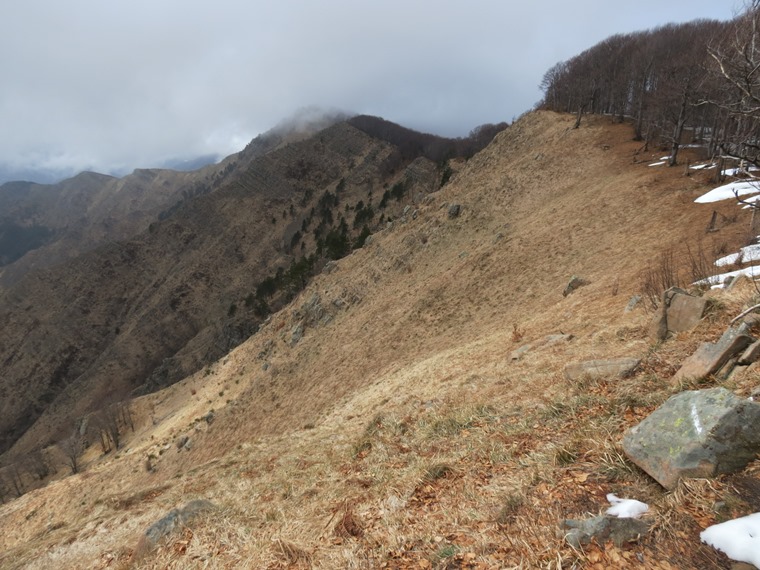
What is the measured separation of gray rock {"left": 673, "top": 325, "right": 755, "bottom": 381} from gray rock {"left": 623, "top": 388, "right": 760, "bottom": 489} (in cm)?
206

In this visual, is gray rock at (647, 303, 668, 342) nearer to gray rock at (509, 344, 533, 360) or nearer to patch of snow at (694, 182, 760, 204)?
gray rock at (509, 344, 533, 360)

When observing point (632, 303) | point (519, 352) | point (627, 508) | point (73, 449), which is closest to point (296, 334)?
point (519, 352)

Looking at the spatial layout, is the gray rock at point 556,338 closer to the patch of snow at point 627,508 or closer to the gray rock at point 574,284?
the gray rock at point 574,284

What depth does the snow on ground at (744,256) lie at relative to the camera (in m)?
12.0

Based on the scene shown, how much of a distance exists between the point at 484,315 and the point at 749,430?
18351mm

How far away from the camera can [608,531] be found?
3555mm

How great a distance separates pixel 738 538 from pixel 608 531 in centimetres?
93

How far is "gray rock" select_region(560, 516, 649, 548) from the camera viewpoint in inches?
138

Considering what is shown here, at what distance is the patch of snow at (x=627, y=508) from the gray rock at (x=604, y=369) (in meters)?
4.45

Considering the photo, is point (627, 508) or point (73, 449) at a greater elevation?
point (627, 508)

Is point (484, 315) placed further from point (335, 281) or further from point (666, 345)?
point (335, 281)

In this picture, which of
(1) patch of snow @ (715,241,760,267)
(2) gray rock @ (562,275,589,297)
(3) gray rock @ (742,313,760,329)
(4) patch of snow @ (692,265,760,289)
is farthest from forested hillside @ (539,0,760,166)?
(3) gray rock @ (742,313,760,329)

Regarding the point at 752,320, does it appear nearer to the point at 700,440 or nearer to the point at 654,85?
the point at 700,440

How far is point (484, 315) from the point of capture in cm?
2217
